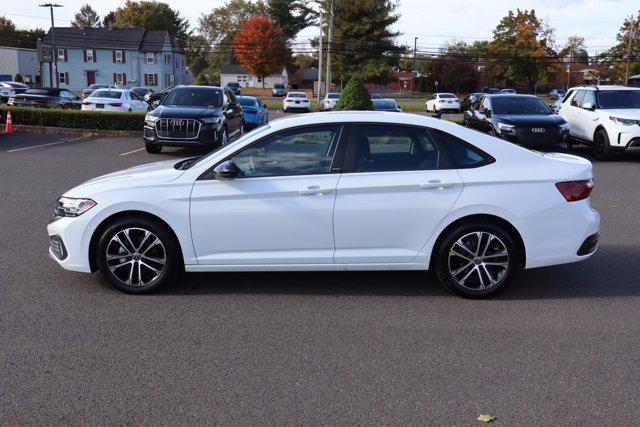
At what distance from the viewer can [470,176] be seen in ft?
18.2

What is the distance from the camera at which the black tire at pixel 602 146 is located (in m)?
16.1

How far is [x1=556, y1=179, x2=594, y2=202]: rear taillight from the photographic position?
5.57 metres

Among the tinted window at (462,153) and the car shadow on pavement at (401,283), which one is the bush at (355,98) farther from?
the tinted window at (462,153)

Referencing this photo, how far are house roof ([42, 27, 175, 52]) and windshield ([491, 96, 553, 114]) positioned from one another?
216ft

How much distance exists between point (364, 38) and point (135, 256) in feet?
222

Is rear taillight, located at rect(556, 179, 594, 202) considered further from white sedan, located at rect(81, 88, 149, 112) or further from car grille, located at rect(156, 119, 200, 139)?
white sedan, located at rect(81, 88, 149, 112)

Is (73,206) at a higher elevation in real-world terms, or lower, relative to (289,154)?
lower

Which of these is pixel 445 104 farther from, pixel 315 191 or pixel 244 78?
pixel 244 78

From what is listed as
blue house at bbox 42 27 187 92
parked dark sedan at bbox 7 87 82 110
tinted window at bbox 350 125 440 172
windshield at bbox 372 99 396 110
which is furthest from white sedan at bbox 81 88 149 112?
blue house at bbox 42 27 187 92

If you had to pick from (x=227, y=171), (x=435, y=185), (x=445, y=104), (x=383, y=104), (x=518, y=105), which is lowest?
(x=435, y=185)

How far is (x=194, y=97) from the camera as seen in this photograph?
57.8 ft

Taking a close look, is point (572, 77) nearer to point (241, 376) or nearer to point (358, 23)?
point (358, 23)

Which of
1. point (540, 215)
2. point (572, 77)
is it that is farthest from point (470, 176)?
point (572, 77)

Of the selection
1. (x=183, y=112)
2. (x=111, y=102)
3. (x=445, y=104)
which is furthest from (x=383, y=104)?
(x=445, y=104)
